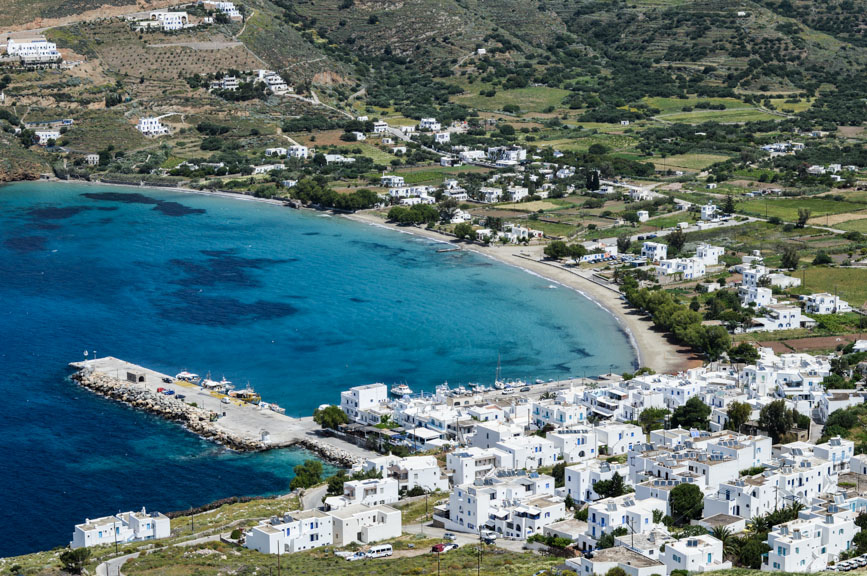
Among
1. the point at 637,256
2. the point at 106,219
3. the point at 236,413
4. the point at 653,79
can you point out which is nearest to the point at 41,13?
the point at 106,219

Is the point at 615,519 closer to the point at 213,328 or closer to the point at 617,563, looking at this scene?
the point at 617,563

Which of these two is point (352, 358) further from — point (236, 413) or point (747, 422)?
point (747, 422)

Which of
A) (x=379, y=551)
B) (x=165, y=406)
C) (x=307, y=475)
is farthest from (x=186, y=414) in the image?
(x=379, y=551)

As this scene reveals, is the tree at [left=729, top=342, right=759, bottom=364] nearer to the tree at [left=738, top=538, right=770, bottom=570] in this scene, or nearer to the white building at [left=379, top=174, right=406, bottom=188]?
the tree at [left=738, top=538, right=770, bottom=570]

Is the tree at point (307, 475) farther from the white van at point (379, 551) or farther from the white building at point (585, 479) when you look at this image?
the white building at point (585, 479)

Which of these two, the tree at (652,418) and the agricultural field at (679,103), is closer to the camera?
the tree at (652,418)

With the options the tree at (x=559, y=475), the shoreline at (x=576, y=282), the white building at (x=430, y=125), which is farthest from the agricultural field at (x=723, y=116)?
the tree at (x=559, y=475)
